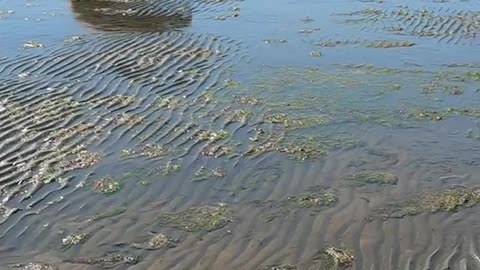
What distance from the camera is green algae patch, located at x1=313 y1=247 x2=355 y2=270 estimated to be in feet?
23.7

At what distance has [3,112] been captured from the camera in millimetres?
11766

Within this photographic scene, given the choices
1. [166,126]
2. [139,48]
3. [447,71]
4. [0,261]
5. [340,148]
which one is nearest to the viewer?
[0,261]

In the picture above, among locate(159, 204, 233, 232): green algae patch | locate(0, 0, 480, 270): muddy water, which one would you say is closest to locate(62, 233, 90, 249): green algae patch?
locate(0, 0, 480, 270): muddy water

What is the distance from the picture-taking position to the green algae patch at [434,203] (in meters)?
8.46

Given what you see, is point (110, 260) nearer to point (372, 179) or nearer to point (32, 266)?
point (32, 266)

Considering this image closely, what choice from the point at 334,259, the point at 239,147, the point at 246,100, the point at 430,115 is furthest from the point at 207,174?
the point at 430,115

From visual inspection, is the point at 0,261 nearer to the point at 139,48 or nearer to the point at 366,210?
the point at 366,210

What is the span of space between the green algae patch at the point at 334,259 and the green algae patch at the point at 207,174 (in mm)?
2420

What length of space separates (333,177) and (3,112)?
6.05m

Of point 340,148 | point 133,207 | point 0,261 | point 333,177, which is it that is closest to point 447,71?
point 340,148

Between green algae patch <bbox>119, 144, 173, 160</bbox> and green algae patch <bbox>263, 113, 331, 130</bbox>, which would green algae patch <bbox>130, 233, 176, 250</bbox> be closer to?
green algae patch <bbox>119, 144, 173, 160</bbox>

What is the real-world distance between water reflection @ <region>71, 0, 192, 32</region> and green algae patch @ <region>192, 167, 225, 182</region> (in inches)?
376

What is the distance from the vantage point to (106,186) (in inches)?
359

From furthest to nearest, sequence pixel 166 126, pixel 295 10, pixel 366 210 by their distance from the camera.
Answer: pixel 295 10 < pixel 166 126 < pixel 366 210
